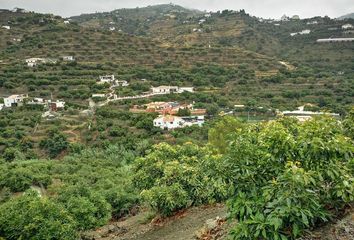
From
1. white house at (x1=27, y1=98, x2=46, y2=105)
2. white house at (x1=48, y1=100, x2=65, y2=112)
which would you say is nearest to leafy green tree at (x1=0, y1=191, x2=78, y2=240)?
white house at (x1=48, y1=100, x2=65, y2=112)

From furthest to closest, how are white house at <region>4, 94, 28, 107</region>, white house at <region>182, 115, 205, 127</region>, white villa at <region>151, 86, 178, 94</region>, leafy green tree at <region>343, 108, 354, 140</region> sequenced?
1. white villa at <region>151, 86, 178, 94</region>
2. white house at <region>4, 94, 28, 107</region>
3. white house at <region>182, 115, 205, 127</region>
4. leafy green tree at <region>343, 108, 354, 140</region>

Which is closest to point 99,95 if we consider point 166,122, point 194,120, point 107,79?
point 107,79

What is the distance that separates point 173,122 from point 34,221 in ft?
96.2

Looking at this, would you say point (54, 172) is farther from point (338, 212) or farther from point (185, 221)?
point (338, 212)

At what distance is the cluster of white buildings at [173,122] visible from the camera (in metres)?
40.6

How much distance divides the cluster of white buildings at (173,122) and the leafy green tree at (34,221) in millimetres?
27900

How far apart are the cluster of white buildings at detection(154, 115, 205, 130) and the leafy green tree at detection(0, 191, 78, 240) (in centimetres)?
2790

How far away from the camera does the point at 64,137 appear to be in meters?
36.6

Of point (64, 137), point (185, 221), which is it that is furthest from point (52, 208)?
point (64, 137)

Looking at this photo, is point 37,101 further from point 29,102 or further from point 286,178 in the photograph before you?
point 286,178

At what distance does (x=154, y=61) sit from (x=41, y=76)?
64.0ft

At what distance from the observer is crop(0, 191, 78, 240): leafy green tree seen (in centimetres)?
1188

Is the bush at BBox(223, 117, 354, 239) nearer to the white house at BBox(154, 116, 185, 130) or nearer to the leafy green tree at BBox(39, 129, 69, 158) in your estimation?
the leafy green tree at BBox(39, 129, 69, 158)

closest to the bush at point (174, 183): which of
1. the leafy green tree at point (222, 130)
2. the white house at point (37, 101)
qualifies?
the leafy green tree at point (222, 130)
